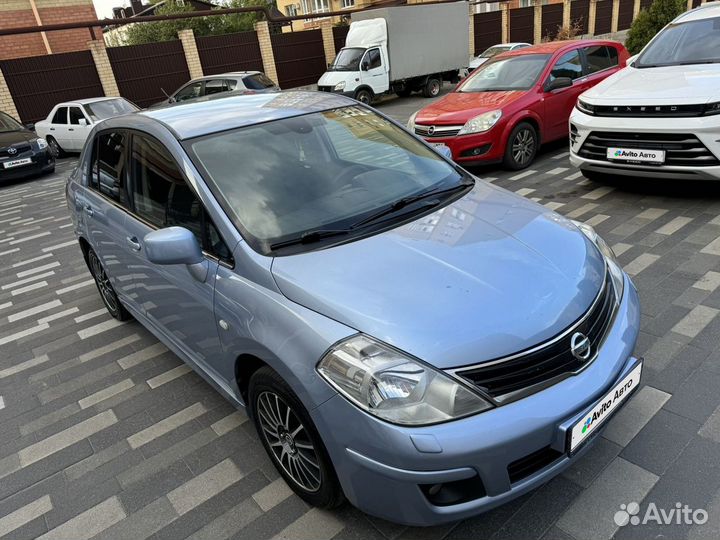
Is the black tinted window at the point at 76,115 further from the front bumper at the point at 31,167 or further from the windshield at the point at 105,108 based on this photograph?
the front bumper at the point at 31,167

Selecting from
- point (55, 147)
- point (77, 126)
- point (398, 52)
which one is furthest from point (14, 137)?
point (398, 52)

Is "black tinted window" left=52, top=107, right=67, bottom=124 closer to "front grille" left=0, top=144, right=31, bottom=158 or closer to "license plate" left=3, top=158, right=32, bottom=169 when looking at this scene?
"front grille" left=0, top=144, right=31, bottom=158

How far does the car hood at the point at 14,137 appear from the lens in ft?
38.2

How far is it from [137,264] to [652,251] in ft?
13.1

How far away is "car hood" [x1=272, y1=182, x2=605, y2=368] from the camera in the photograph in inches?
73.6

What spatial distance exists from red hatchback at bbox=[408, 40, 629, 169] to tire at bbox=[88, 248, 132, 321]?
4566 millimetres

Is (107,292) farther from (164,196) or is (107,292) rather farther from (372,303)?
(372,303)

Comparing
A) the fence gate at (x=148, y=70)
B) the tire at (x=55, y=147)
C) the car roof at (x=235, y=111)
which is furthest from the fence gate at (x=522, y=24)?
the car roof at (x=235, y=111)

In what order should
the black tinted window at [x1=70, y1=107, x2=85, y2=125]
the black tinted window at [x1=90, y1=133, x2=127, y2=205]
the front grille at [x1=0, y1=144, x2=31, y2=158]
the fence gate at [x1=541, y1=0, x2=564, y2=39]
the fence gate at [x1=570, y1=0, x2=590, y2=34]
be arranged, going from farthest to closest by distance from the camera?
the fence gate at [x1=570, y1=0, x2=590, y2=34], the fence gate at [x1=541, y1=0, x2=564, y2=39], the black tinted window at [x1=70, y1=107, x2=85, y2=125], the front grille at [x1=0, y1=144, x2=31, y2=158], the black tinted window at [x1=90, y1=133, x2=127, y2=205]

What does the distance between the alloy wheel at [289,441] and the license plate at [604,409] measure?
3.26ft

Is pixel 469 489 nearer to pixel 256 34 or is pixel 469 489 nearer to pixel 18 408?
pixel 18 408

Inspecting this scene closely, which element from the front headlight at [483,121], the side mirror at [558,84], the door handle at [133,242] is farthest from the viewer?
the side mirror at [558,84]

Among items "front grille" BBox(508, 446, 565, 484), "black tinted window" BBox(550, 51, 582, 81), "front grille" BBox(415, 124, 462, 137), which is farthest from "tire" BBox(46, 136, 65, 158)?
"front grille" BBox(508, 446, 565, 484)

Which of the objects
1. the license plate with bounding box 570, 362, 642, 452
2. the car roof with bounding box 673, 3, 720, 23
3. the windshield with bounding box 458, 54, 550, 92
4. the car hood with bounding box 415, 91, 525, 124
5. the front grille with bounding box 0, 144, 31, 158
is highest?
the car roof with bounding box 673, 3, 720, 23
